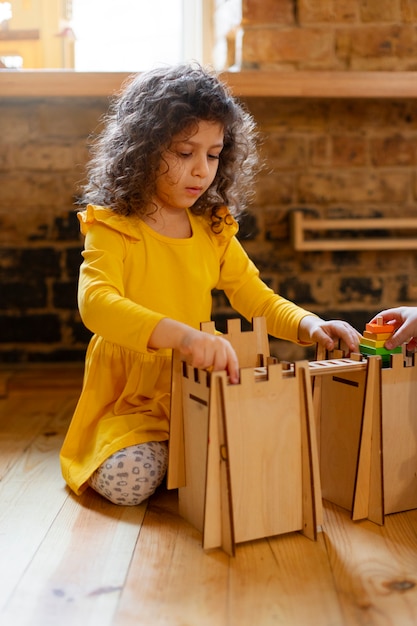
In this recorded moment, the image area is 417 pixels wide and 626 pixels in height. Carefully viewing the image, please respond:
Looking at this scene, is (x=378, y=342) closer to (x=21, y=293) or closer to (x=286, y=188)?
(x=286, y=188)

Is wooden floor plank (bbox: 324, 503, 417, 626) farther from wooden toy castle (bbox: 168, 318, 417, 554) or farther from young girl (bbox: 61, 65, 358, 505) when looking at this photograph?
young girl (bbox: 61, 65, 358, 505)

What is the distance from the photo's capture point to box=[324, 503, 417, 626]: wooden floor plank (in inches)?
37.5

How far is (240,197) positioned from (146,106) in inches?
13.1

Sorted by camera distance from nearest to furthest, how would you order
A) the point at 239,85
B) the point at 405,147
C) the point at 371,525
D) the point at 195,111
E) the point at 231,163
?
the point at 371,525 < the point at 195,111 < the point at 231,163 < the point at 239,85 < the point at 405,147

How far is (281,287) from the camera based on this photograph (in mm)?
2338

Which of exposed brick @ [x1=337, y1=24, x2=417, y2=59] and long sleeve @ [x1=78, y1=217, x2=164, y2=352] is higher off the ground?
exposed brick @ [x1=337, y1=24, x2=417, y2=59]

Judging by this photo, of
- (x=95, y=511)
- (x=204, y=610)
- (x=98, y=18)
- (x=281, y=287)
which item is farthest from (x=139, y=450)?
(x=98, y=18)

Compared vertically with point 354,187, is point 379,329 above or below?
A: below

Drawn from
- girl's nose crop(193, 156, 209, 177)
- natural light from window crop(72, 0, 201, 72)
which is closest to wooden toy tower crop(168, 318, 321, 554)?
girl's nose crop(193, 156, 209, 177)

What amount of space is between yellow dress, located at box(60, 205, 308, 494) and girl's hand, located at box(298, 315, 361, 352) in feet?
0.11

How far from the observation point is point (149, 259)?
1.43 meters

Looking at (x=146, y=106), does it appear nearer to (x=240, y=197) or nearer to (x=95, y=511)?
(x=240, y=197)

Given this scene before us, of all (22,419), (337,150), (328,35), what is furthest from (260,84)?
(22,419)

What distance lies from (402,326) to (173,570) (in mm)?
571
